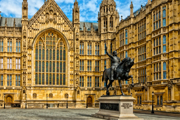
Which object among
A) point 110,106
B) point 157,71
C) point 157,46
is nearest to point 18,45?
point 157,46

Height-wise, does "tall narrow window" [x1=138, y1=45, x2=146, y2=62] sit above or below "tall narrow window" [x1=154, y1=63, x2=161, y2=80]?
above

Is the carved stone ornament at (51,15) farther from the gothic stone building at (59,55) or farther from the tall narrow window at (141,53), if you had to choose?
the tall narrow window at (141,53)

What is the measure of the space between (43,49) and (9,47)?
7.54 meters

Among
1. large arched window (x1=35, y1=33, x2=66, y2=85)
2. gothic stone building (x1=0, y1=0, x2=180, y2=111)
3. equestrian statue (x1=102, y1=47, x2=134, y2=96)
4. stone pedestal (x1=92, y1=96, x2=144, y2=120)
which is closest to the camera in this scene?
stone pedestal (x1=92, y1=96, x2=144, y2=120)

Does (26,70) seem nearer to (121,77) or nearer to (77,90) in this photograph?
(77,90)

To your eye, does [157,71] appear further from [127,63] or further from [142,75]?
[127,63]

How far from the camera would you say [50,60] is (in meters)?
61.3

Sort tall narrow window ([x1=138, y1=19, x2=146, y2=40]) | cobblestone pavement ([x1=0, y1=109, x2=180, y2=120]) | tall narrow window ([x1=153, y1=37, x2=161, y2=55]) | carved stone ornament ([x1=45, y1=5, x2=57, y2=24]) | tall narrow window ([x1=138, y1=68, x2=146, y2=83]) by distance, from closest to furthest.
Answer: cobblestone pavement ([x1=0, y1=109, x2=180, y2=120])
tall narrow window ([x1=153, y1=37, x2=161, y2=55])
tall narrow window ([x1=138, y1=68, x2=146, y2=83])
tall narrow window ([x1=138, y1=19, x2=146, y2=40])
carved stone ornament ([x1=45, y1=5, x2=57, y2=24])

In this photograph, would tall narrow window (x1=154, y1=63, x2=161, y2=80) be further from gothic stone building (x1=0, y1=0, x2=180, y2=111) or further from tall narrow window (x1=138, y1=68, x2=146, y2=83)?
gothic stone building (x1=0, y1=0, x2=180, y2=111)

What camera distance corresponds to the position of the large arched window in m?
60.7

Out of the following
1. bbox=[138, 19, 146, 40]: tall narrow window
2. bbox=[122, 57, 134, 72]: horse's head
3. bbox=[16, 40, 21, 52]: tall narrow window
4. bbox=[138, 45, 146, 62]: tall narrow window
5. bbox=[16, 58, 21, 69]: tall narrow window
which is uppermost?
bbox=[138, 19, 146, 40]: tall narrow window

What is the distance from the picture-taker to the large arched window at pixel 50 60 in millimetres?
60688

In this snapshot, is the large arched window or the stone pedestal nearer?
the stone pedestal

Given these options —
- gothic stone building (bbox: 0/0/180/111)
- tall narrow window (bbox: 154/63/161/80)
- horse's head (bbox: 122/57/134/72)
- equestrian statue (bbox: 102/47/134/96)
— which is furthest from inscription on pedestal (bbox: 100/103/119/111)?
gothic stone building (bbox: 0/0/180/111)
